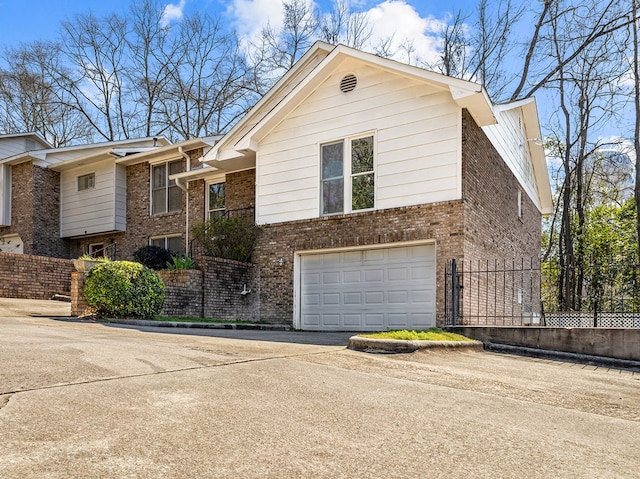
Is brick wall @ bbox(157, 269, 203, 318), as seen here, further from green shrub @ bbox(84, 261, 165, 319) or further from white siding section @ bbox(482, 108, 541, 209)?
white siding section @ bbox(482, 108, 541, 209)

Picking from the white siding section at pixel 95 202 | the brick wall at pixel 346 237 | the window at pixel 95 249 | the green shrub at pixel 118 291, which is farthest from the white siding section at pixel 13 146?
the brick wall at pixel 346 237

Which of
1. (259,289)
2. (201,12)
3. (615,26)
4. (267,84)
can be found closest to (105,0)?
(201,12)

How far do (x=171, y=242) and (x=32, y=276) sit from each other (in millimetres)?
5039

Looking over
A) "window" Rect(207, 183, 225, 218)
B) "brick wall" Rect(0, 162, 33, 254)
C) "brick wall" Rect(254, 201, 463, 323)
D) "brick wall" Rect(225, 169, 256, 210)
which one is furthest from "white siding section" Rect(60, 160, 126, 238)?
"brick wall" Rect(254, 201, 463, 323)

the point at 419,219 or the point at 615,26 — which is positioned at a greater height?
the point at 615,26

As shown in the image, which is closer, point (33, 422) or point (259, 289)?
point (33, 422)

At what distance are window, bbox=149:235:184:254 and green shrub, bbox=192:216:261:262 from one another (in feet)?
13.8

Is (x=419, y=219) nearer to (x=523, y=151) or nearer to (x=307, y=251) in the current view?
(x=307, y=251)

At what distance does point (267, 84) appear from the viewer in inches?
1057

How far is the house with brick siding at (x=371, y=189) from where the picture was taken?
435 inches

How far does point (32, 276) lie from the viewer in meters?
14.3

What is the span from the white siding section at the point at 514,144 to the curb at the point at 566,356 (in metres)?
5.63

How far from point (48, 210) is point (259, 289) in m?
11.8

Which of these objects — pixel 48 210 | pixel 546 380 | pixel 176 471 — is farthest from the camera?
pixel 48 210
